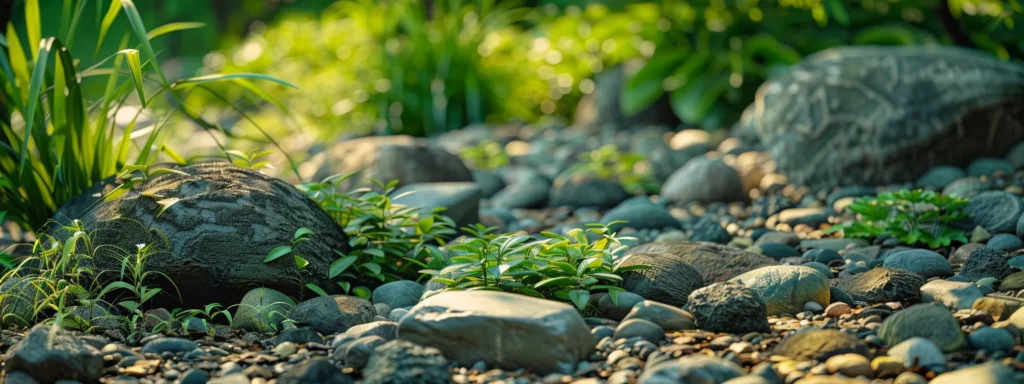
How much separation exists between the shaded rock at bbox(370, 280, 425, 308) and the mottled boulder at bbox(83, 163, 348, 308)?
0.17 metres

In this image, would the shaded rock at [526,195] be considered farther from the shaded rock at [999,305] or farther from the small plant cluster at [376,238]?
the shaded rock at [999,305]

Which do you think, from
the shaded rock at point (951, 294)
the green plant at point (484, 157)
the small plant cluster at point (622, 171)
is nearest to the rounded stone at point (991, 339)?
the shaded rock at point (951, 294)

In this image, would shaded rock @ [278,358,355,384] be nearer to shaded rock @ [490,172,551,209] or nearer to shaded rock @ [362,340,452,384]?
shaded rock @ [362,340,452,384]

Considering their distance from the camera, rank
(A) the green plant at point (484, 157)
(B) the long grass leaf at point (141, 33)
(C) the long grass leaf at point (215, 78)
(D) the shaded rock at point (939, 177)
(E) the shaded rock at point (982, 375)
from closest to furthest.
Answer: (E) the shaded rock at point (982, 375), (B) the long grass leaf at point (141, 33), (C) the long grass leaf at point (215, 78), (D) the shaded rock at point (939, 177), (A) the green plant at point (484, 157)

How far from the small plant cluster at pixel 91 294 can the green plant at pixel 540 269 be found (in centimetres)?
72

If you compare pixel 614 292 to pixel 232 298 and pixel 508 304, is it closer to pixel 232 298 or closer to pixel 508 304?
pixel 508 304

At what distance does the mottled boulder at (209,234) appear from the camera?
269 cm

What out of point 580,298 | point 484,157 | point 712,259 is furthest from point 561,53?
point 580,298

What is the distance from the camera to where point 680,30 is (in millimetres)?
6359

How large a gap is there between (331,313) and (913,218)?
214 centimetres

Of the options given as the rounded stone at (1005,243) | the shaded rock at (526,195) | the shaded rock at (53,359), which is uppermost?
the shaded rock at (53,359)

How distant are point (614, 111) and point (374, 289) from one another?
4157 mm

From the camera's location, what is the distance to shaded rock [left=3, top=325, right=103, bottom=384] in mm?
2053

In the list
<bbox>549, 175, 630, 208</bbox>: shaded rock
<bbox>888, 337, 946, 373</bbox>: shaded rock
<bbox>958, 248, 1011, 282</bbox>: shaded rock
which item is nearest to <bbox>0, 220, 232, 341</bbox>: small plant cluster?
<bbox>888, 337, 946, 373</bbox>: shaded rock
